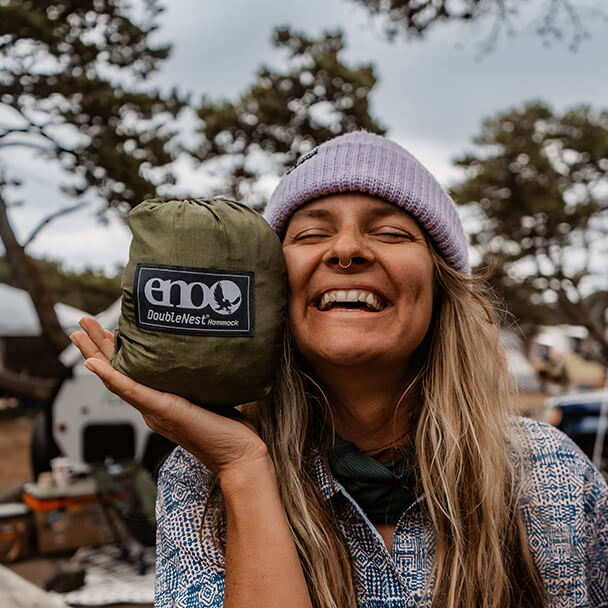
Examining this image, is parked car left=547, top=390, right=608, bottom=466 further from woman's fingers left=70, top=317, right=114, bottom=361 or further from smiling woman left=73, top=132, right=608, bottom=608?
woman's fingers left=70, top=317, right=114, bottom=361

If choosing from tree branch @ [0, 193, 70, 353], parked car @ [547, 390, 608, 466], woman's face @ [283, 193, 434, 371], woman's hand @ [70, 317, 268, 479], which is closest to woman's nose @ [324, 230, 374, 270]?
woman's face @ [283, 193, 434, 371]

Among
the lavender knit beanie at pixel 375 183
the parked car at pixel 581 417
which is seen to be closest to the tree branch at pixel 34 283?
the lavender knit beanie at pixel 375 183

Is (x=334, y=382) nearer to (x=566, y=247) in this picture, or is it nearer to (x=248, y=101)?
(x=248, y=101)

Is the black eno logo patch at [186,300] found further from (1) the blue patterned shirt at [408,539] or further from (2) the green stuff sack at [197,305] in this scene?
(1) the blue patterned shirt at [408,539]

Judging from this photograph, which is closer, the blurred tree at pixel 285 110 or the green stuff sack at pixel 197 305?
the green stuff sack at pixel 197 305

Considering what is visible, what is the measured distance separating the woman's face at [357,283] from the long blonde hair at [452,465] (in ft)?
0.44

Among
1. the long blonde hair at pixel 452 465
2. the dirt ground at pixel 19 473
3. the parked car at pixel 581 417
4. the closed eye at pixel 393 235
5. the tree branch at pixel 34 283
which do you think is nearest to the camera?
the long blonde hair at pixel 452 465

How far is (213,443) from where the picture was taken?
1262mm

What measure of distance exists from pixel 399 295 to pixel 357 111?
6.89m

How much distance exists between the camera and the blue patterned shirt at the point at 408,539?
4.24 ft

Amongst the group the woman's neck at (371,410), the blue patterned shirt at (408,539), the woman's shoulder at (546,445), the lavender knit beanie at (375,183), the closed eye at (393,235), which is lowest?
the blue patterned shirt at (408,539)

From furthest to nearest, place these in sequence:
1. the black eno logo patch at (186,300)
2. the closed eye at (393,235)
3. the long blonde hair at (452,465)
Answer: the closed eye at (393,235) → the long blonde hair at (452,465) → the black eno logo patch at (186,300)

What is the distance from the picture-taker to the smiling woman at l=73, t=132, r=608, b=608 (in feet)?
4.14

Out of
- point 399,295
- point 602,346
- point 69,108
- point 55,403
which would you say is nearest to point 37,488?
point 55,403
